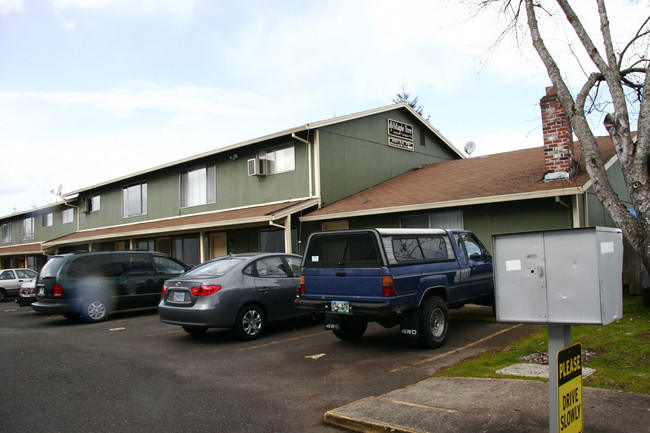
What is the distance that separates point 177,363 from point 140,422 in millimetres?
2627

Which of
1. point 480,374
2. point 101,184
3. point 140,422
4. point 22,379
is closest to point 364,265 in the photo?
point 480,374

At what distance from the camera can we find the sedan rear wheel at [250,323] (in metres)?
9.12

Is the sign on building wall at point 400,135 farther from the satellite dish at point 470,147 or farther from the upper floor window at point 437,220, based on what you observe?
the upper floor window at point 437,220

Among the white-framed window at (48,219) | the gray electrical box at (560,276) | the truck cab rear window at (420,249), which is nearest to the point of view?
the gray electrical box at (560,276)

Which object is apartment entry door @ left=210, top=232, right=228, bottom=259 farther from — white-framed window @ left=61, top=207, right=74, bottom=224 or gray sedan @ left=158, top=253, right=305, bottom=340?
white-framed window @ left=61, top=207, right=74, bottom=224

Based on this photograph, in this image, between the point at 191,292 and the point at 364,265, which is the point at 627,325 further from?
the point at 191,292

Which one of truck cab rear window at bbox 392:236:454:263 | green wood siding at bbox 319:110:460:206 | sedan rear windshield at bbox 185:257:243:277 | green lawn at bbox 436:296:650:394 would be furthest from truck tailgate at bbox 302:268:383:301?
green wood siding at bbox 319:110:460:206

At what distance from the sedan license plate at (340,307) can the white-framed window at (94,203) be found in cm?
2409

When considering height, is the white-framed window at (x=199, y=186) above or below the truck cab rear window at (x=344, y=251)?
above

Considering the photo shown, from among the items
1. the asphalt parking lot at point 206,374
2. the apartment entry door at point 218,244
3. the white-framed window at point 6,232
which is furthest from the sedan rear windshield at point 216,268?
the white-framed window at point 6,232

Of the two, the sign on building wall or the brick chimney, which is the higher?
the sign on building wall

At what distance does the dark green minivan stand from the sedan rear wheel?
17.3ft

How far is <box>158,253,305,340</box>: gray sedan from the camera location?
29.2ft

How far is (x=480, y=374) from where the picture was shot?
20.0ft
